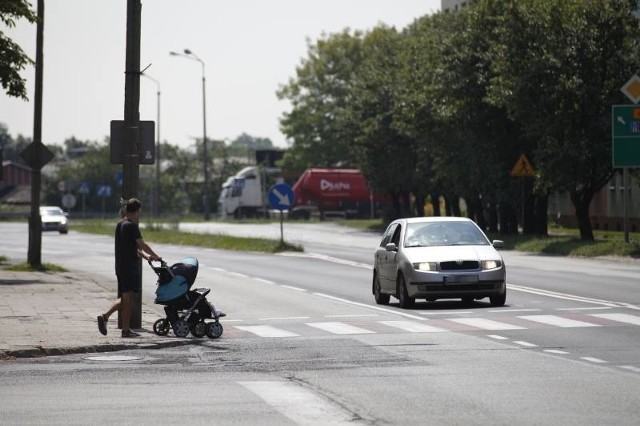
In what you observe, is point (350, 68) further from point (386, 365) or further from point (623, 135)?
point (386, 365)

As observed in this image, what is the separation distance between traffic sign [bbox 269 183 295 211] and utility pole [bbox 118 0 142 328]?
3026 centimetres

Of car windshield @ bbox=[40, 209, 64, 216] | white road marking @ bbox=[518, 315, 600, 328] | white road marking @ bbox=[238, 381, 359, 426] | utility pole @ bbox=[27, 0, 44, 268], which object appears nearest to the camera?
white road marking @ bbox=[238, 381, 359, 426]

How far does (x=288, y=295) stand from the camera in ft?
96.7

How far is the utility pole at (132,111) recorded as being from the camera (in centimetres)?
2038

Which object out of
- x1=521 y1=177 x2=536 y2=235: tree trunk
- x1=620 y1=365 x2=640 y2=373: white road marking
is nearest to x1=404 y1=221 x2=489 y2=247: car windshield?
x1=620 y1=365 x2=640 y2=373: white road marking

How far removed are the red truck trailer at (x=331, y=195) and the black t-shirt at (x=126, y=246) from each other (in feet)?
297

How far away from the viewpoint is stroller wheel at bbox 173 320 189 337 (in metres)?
19.2

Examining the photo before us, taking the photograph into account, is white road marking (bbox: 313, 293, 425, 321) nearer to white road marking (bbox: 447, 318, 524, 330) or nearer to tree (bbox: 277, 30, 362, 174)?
white road marking (bbox: 447, 318, 524, 330)

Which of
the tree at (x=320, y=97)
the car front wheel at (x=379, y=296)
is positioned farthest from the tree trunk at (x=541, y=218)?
the tree at (x=320, y=97)

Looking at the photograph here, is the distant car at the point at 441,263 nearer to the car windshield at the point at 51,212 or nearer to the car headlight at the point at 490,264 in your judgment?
the car headlight at the point at 490,264

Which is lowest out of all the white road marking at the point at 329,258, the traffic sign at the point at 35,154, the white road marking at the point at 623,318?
the white road marking at the point at 623,318

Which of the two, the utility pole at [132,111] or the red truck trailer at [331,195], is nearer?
the utility pole at [132,111]

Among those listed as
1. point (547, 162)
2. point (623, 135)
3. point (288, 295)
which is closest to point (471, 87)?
point (547, 162)

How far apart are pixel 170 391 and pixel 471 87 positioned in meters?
48.1
